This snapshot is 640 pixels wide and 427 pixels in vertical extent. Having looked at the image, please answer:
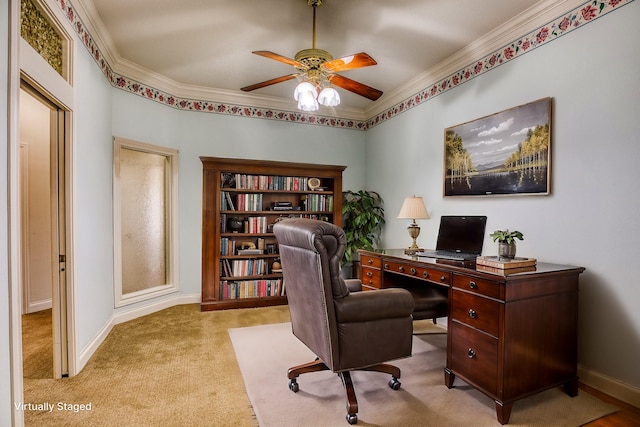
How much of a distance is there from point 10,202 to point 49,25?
1273 mm

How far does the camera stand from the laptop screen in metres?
2.85

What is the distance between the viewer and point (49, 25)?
2068mm

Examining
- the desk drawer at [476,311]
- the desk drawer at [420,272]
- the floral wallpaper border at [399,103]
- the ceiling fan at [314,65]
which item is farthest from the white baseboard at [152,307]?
the desk drawer at [476,311]

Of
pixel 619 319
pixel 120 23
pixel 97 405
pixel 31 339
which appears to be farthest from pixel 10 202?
pixel 619 319

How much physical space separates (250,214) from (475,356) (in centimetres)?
310

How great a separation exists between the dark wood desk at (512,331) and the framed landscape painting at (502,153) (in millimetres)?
773

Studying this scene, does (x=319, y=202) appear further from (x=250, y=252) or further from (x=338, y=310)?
(x=338, y=310)

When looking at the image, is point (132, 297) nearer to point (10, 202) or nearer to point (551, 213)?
point (10, 202)

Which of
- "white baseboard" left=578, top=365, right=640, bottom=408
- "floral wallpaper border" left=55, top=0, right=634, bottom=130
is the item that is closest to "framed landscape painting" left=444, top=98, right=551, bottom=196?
"floral wallpaper border" left=55, top=0, right=634, bottom=130

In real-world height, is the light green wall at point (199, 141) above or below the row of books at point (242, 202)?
above

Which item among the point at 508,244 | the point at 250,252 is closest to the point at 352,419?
the point at 508,244

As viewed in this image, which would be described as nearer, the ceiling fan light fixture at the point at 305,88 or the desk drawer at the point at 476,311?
the desk drawer at the point at 476,311

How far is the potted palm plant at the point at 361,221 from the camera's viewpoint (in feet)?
14.4

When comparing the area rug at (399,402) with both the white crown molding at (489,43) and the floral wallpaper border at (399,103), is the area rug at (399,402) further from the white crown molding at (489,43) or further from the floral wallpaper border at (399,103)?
the white crown molding at (489,43)
